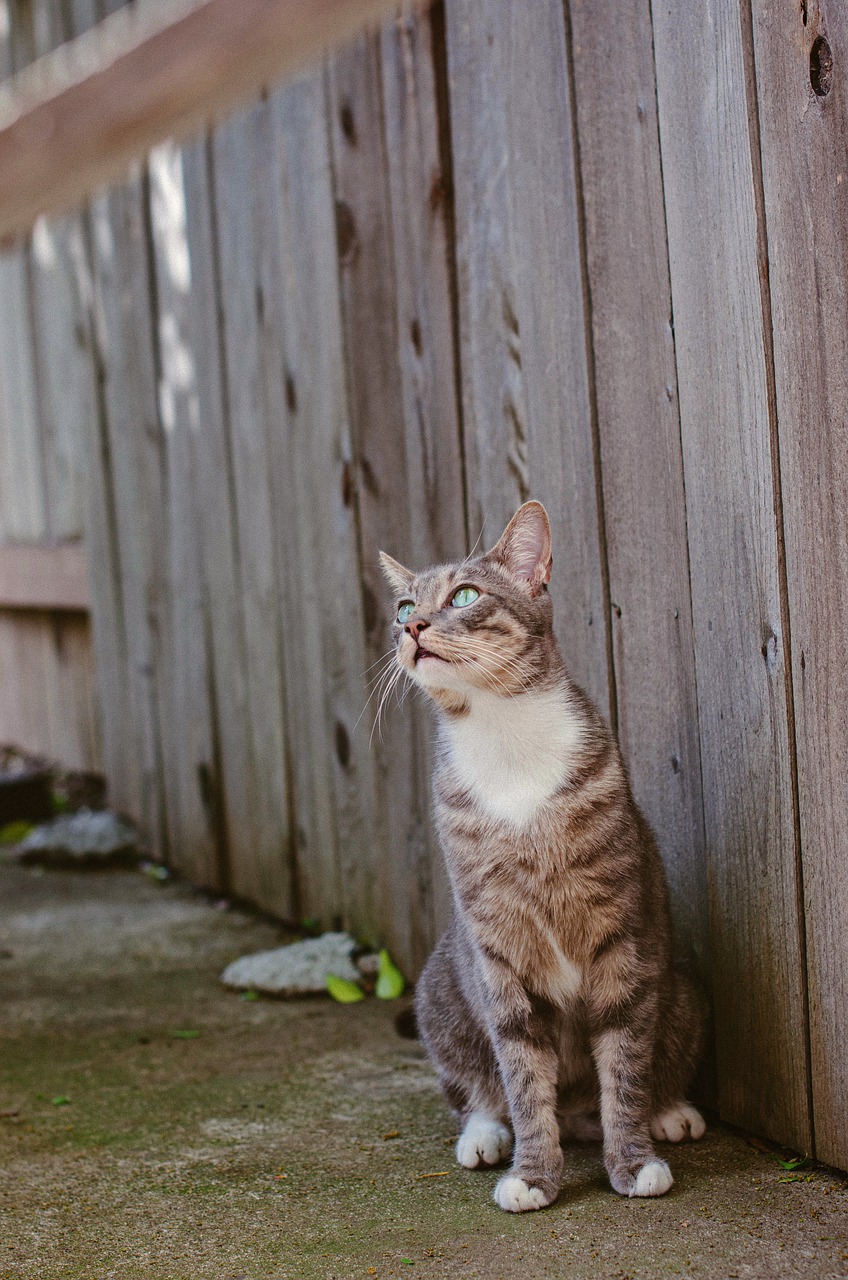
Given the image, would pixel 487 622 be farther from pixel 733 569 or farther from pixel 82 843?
pixel 82 843

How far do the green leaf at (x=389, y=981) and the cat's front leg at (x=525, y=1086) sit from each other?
1272 mm

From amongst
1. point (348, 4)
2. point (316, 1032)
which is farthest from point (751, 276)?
point (316, 1032)

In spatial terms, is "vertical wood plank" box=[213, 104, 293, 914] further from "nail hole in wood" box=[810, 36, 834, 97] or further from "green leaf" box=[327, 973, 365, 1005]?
"nail hole in wood" box=[810, 36, 834, 97]

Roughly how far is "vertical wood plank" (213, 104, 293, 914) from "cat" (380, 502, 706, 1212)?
1942 mm

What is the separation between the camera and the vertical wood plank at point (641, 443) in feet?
8.84

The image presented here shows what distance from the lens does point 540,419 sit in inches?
122

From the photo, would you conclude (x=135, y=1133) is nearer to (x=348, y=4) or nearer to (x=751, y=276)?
(x=751, y=276)

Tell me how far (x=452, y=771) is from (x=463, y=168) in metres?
1.61

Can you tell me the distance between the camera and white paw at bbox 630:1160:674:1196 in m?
2.37

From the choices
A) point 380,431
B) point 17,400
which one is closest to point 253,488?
point 380,431

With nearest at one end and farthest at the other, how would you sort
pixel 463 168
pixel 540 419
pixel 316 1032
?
pixel 540 419
pixel 463 168
pixel 316 1032

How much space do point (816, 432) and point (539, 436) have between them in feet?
2.98

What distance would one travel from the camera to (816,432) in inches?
91.0

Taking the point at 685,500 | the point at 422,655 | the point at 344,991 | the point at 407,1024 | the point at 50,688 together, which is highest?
the point at 685,500
